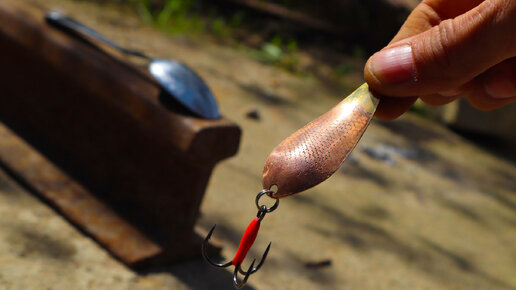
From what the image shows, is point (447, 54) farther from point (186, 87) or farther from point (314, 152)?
point (186, 87)

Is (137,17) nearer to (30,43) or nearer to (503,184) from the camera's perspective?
(30,43)

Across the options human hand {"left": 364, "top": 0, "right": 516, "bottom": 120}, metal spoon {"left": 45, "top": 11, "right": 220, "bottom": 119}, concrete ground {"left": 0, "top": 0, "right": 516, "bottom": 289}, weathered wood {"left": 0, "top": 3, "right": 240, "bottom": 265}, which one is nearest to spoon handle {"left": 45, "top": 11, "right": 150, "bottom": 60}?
weathered wood {"left": 0, "top": 3, "right": 240, "bottom": 265}

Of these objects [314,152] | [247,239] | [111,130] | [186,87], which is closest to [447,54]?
[314,152]

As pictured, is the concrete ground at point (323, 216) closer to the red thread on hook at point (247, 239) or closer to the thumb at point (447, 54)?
the red thread on hook at point (247, 239)

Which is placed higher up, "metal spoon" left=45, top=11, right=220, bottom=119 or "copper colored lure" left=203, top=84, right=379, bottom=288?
"copper colored lure" left=203, top=84, right=379, bottom=288

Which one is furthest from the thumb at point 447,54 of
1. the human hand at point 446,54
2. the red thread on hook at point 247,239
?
the red thread on hook at point 247,239

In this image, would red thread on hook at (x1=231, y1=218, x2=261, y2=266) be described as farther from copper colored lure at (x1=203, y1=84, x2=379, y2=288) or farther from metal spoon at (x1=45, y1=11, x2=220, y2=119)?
metal spoon at (x1=45, y1=11, x2=220, y2=119)
